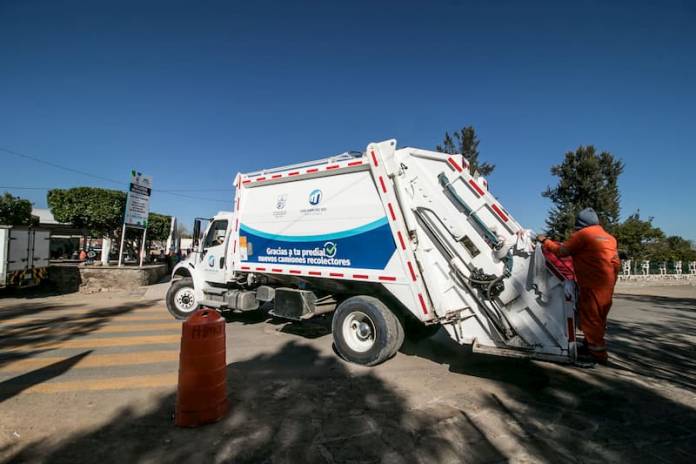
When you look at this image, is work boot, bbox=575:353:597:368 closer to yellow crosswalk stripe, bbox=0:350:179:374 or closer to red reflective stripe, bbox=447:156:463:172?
red reflective stripe, bbox=447:156:463:172

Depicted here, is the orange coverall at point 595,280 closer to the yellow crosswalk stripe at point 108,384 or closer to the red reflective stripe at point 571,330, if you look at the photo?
the red reflective stripe at point 571,330

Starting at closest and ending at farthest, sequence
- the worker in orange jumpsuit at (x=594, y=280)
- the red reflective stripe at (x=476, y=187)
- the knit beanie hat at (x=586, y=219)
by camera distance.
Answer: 1. the worker in orange jumpsuit at (x=594, y=280)
2. the knit beanie hat at (x=586, y=219)
3. the red reflective stripe at (x=476, y=187)

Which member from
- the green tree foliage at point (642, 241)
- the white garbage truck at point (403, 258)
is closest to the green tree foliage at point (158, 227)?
the white garbage truck at point (403, 258)

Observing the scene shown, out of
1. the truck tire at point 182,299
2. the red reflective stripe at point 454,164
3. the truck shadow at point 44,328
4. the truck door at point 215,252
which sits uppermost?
the red reflective stripe at point 454,164

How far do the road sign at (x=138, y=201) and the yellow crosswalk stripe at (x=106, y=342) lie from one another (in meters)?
8.55

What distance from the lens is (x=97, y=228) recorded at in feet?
54.7

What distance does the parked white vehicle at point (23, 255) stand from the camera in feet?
34.6

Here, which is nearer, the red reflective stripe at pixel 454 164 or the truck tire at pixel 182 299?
the red reflective stripe at pixel 454 164

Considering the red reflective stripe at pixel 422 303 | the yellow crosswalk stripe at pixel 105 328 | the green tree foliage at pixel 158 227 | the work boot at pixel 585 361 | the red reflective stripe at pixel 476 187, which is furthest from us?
the green tree foliage at pixel 158 227

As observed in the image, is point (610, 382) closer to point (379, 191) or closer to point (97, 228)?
point (379, 191)

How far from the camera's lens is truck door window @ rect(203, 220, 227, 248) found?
25.6 ft

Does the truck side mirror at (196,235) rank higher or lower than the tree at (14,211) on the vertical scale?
lower

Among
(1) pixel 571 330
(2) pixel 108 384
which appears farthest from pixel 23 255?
(1) pixel 571 330

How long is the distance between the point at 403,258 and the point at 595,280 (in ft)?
7.10
